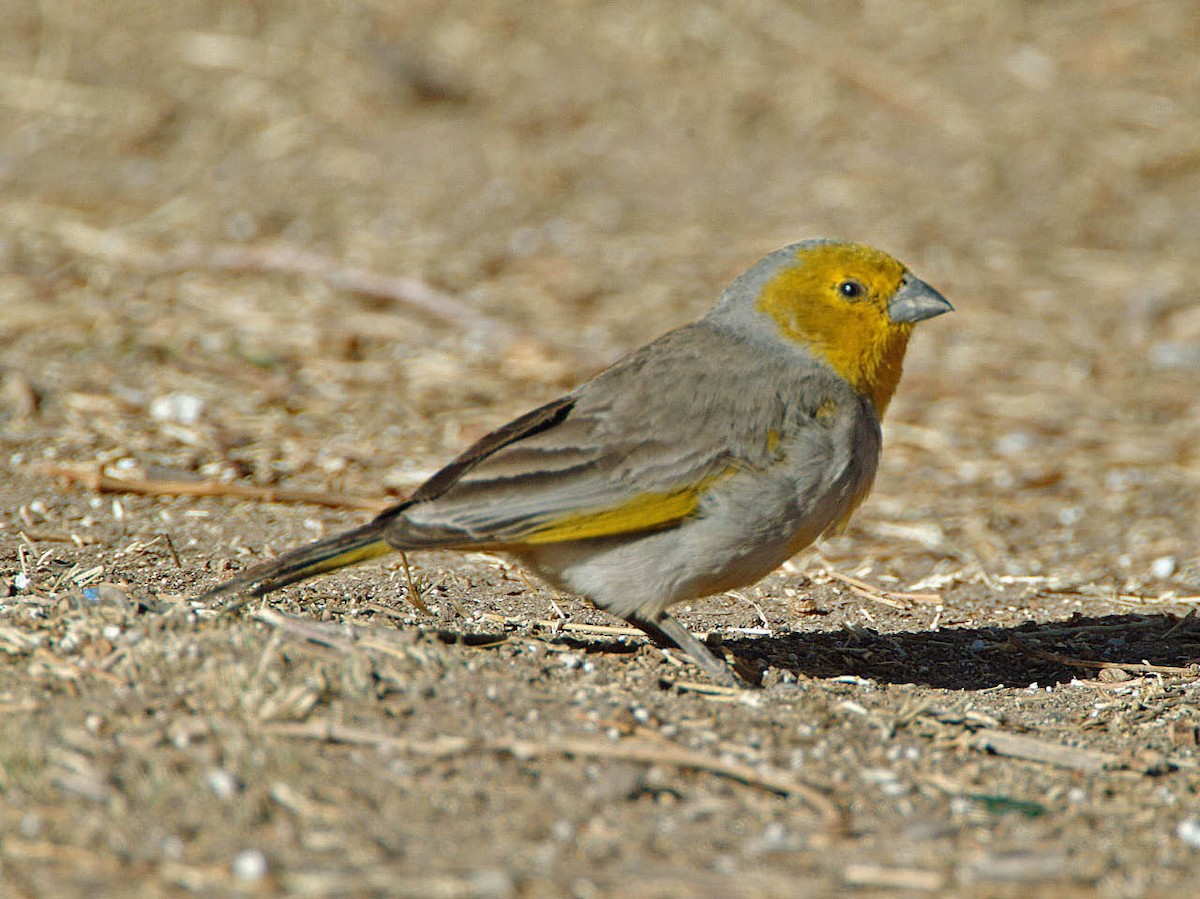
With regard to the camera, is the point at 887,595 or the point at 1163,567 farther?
the point at 1163,567

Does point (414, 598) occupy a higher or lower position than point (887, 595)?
lower

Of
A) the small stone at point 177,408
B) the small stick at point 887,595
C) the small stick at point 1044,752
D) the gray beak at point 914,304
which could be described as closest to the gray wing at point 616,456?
the gray beak at point 914,304

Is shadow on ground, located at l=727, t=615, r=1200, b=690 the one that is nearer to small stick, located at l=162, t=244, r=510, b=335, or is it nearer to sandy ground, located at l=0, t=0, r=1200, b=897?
sandy ground, located at l=0, t=0, r=1200, b=897

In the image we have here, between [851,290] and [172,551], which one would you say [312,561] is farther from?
[851,290]

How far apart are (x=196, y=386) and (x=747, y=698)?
4.01 metres

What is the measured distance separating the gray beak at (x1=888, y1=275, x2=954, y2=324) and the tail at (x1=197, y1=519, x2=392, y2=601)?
2.01 metres

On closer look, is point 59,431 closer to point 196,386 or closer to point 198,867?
point 196,386

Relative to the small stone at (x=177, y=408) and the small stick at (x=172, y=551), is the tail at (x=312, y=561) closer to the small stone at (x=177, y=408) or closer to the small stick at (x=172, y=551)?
the small stick at (x=172, y=551)

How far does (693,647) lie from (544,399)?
3.22 metres

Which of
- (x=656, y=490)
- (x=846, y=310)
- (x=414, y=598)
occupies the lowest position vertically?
(x=414, y=598)

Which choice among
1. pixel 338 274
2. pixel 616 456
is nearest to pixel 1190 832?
pixel 616 456

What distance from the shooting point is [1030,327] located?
9.13 m

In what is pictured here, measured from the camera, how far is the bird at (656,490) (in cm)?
454

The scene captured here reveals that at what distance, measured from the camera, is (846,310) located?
5297mm
